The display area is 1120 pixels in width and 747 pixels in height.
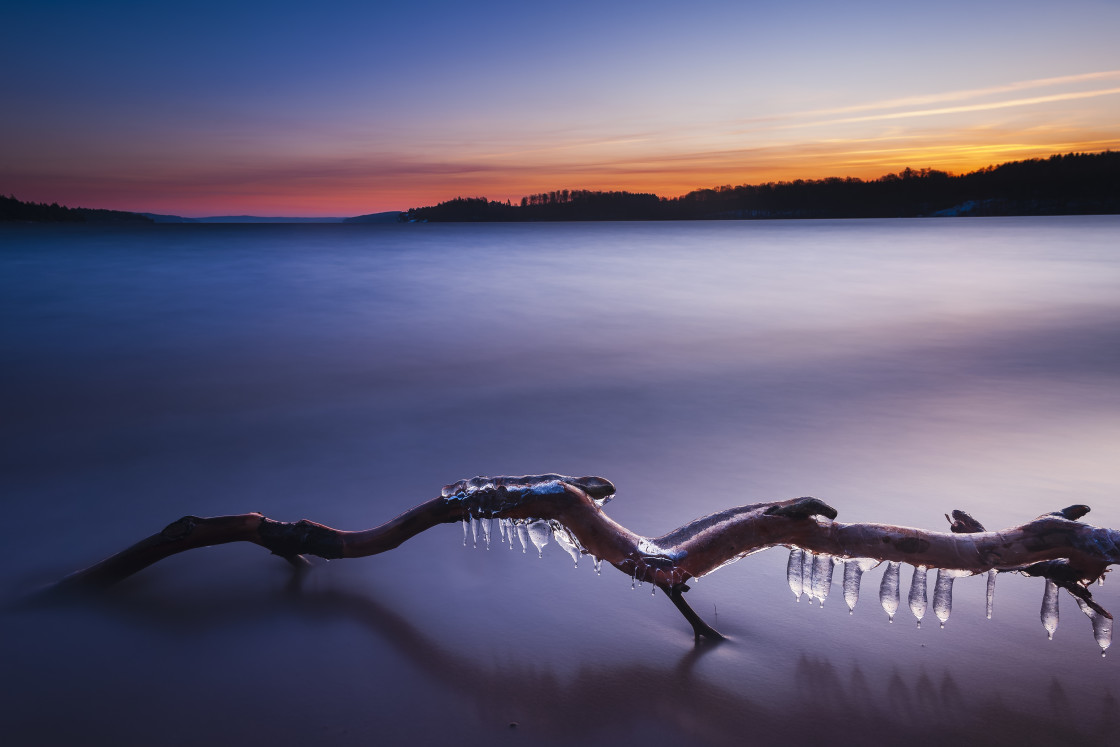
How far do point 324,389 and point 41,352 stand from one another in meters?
6.60

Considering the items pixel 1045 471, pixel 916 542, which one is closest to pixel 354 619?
pixel 916 542

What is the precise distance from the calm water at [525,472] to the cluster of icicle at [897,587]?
369mm

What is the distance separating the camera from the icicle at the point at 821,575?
2811 millimetres

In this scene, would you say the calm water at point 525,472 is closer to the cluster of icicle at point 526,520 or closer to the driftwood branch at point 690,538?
the driftwood branch at point 690,538

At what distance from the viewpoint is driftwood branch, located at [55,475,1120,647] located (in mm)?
2607

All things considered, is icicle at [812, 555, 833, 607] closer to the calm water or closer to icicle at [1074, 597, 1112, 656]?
the calm water

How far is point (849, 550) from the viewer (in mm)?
2758

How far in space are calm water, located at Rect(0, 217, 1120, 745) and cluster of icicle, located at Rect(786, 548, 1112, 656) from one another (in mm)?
369

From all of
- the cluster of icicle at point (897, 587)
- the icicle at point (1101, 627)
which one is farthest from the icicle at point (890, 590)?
the icicle at point (1101, 627)

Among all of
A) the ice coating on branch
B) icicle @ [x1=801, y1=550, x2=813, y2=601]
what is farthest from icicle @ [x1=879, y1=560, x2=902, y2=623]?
the ice coating on branch

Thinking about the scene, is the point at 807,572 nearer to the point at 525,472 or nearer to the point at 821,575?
the point at 821,575

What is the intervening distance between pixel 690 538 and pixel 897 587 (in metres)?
0.83

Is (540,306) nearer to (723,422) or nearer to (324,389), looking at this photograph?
(324,389)

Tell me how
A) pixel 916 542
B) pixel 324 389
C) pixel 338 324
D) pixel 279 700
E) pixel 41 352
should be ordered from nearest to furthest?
pixel 916 542, pixel 279 700, pixel 324 389, pixel 41 352, pixel 338 324
